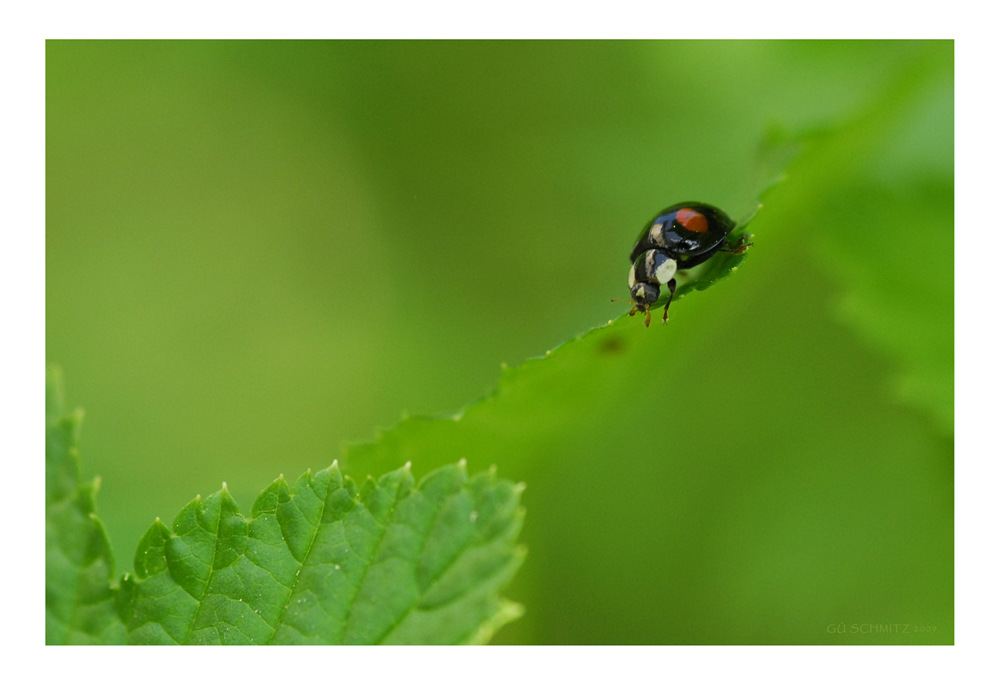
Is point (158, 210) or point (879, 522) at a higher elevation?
point (158, 210)

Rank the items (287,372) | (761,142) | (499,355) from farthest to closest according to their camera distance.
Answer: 1. (287,372)
2. (499,355)
3. (761,142)

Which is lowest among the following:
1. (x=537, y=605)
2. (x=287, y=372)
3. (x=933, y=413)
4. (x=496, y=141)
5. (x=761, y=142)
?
(x=537, y=605)

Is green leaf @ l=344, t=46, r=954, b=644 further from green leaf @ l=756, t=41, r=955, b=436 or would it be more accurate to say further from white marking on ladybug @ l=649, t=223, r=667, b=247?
white marking on ladybug @ l=649, t=223, r=667, b=247

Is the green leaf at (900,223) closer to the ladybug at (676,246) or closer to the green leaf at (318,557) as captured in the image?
the ladybug at (676,246)

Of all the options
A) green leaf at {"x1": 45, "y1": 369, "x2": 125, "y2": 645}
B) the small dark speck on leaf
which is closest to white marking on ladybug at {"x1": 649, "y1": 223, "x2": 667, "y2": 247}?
Result: the small dark speck on leaf

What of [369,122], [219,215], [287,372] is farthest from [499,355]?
[219,215]

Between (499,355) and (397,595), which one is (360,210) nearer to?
(499,355)

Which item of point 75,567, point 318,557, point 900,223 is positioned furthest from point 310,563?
point 900,223
